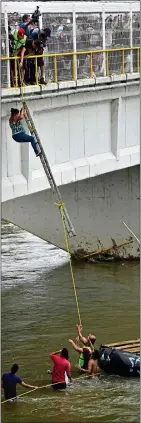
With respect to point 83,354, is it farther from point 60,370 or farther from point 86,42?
point 86,42

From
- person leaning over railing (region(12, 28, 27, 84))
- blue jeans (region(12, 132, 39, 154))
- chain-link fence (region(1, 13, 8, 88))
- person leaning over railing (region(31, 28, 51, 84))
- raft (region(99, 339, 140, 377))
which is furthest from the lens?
person leaning over railing (region(31, 28, 51, 84))

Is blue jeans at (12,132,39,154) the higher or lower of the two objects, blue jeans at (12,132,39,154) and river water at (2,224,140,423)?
the higher

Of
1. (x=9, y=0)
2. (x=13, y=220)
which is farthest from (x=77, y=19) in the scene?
(x=13, y=220)

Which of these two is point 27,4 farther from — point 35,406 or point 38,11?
point 35,406

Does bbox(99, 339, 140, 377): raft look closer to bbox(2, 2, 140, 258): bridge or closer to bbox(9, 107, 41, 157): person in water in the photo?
bbox(2, 2, 140, 258): bridge

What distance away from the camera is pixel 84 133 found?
2261cm

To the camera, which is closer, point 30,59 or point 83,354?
point 83,354

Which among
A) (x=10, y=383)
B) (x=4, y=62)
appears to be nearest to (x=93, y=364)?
(x=10, y=383)

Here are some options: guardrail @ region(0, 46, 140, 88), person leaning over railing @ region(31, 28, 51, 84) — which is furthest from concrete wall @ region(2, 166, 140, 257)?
person leaning over railing @ region(31, 28, 51, 84)

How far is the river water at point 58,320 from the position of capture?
55.5 ft

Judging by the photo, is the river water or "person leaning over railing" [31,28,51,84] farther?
"person leaning over railing" [31,28,51,84]

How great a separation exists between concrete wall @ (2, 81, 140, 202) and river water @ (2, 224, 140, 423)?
2.47 meters

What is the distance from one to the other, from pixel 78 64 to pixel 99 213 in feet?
16.9

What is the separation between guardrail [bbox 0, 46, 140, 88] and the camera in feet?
65.8
